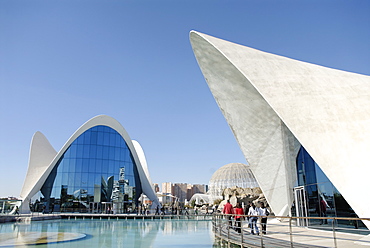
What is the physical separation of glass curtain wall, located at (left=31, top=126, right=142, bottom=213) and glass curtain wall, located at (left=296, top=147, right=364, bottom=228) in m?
24.9

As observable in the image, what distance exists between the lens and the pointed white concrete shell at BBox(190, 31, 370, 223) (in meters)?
8.02

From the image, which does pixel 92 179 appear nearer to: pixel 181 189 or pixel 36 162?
pixel 36 162

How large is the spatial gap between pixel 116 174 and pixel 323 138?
3082 cm

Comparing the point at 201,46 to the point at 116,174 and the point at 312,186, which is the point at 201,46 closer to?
the point at 312,186

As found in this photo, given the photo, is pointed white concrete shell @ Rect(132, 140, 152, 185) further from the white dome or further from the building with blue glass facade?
the white dome

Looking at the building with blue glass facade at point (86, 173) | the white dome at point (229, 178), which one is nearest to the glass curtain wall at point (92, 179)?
the building with blue glass facade at point (86, 173)

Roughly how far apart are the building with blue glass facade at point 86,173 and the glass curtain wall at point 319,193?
25.8 m

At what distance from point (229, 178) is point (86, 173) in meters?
26.2

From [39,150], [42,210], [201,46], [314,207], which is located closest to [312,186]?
[314,207]

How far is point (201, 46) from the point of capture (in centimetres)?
1241

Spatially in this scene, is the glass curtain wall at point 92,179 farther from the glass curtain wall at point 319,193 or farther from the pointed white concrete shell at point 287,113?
the glass curtain wall at point 319,193

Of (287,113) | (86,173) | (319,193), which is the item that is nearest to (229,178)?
(86,173)

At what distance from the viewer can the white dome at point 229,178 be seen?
50.8 metres

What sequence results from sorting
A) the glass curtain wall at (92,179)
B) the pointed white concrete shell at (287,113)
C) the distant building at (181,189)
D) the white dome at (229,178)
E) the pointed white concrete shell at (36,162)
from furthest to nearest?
the distant building at (181,189)
the white dome at (229,178)
the pointed white concrete shell at (36,162)
the glass curtain wall at (92,179)
the pointed white concrete shell at (287,113)
